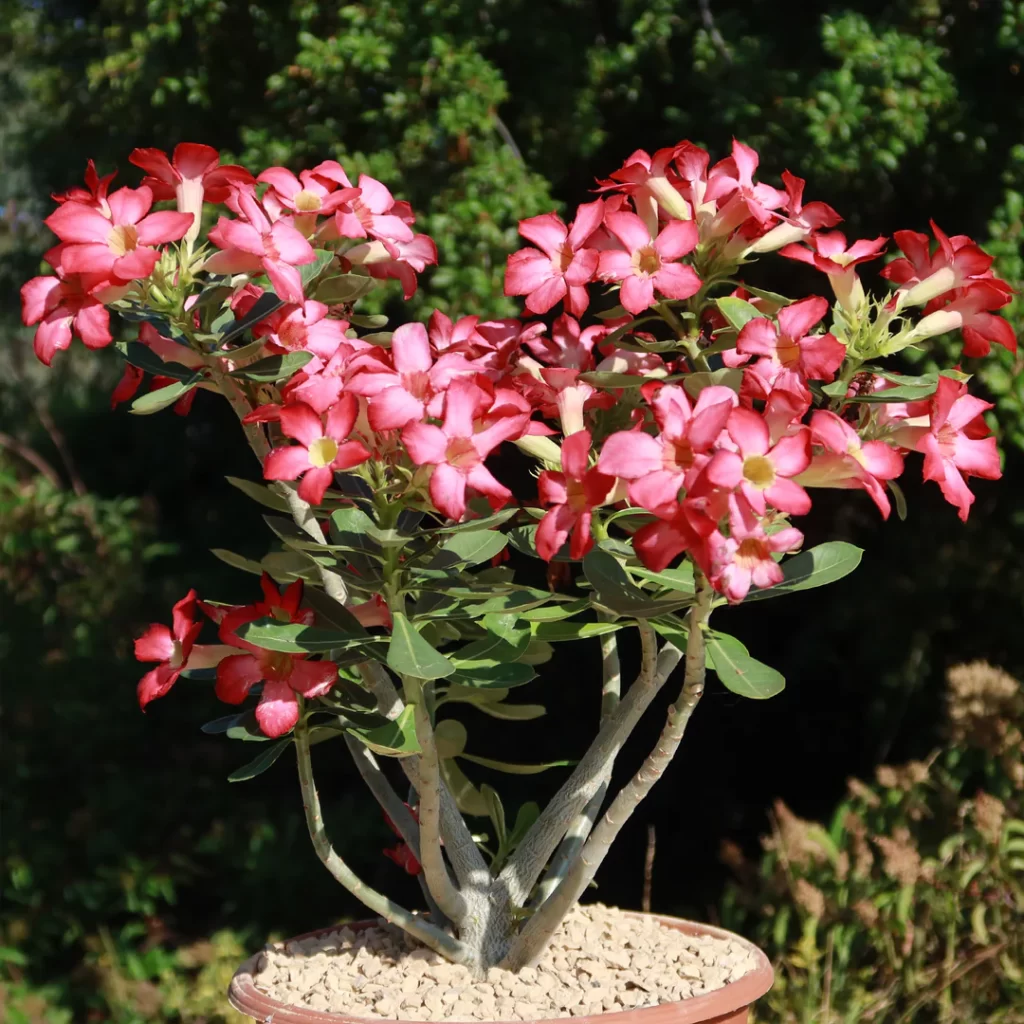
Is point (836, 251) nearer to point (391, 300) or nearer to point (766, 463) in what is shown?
point (766, 463)

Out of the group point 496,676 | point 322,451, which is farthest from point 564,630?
point 322,451

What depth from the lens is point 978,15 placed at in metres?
2.84

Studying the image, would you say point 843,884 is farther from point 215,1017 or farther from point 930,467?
point 930,467

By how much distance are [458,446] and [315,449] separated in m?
0.12

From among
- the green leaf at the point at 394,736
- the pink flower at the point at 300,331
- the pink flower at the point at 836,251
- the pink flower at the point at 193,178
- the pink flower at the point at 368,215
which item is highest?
the pink flower at the point at 193,178

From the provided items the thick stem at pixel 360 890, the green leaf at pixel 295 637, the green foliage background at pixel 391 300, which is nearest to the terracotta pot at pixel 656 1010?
the thick stem at pixel 360 890

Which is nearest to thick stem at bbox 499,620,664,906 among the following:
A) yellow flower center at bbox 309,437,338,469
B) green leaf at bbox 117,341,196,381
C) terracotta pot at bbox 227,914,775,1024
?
terracotta pot at bbox 227,914,775,1024

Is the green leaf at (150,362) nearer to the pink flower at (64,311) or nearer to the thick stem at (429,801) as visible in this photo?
the pink flower at (64,311)

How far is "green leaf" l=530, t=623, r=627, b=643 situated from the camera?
118cm

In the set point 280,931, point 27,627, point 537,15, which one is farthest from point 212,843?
point 537,15

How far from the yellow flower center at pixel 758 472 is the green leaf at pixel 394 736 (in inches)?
17.3

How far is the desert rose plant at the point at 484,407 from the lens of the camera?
1013 millimetres

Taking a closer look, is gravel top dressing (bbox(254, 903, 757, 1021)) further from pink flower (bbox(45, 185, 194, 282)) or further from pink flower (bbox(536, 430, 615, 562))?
pink flower (bbox(45, 185, 194, 282))

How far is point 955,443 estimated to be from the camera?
1.08 meters
